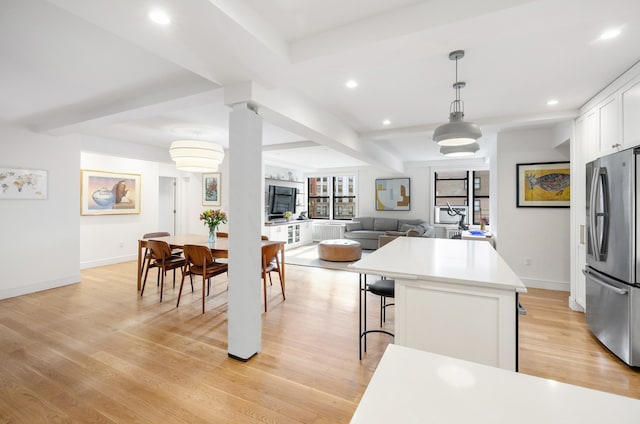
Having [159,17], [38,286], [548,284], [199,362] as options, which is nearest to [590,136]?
[548,284]

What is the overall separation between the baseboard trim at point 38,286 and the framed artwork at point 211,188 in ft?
9.07

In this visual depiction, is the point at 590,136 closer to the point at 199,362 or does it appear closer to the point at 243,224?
the point at 243,224

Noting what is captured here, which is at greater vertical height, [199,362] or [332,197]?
[332,197]

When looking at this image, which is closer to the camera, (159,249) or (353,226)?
(159,249)

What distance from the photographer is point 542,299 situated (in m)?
3.92

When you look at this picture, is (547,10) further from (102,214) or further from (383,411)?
(102,214)

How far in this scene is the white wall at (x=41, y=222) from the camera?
407cm

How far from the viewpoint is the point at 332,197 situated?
969cm

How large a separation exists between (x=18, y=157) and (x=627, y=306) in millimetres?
7205

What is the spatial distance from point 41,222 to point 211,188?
9.81ft

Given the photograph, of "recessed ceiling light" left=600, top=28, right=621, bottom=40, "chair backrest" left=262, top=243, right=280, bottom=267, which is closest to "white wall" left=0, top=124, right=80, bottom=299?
"chair backrest" left=262, top=243, right=280, bottom=267

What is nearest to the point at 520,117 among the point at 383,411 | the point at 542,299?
the point at 542,299

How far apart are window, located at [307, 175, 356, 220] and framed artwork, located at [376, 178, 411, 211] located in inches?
36.0

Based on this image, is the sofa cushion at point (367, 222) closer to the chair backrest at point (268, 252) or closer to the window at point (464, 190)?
the window at point (464, 190)
